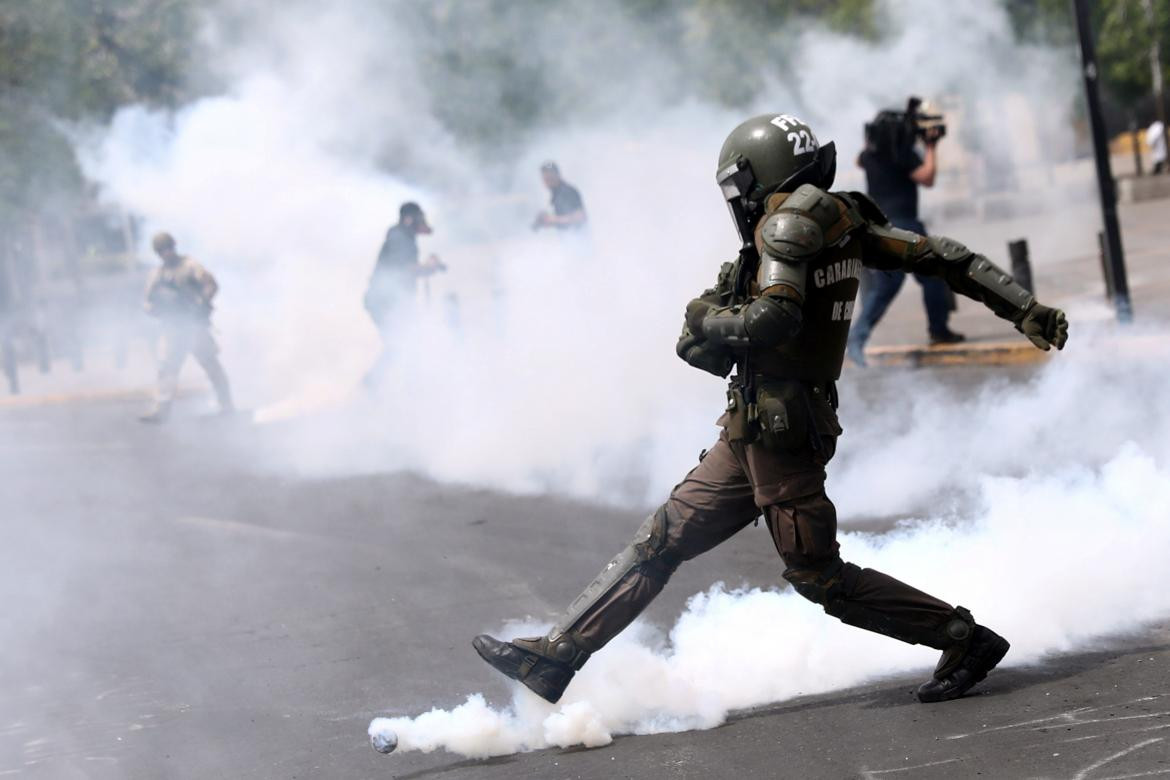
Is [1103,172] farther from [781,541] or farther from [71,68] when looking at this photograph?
[71,68]

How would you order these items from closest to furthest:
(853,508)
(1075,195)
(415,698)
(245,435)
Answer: (415,698) → (853,508) → (245,435) → (1075,195)

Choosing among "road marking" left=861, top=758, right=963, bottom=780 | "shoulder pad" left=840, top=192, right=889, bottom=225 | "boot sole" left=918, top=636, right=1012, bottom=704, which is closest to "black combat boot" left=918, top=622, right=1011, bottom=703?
"boot sole" left=918, top=636, right=1012, bottom=704

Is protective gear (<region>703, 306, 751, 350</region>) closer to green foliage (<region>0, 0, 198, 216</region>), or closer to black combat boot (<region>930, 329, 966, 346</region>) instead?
black combat boot (<region>930, 329, 966, 346</region>)

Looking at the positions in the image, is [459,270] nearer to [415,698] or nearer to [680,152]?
[680,152]

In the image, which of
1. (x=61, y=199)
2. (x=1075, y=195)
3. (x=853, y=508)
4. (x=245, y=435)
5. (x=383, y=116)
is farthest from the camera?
(x=1075, y=195)

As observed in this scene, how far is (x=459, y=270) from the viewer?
53.0 ft

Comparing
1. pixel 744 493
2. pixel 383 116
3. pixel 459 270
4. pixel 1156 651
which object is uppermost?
pixel 383 116

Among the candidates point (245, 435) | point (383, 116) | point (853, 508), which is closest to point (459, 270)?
point (383, 116)

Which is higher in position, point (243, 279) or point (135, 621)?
point (243, 279)

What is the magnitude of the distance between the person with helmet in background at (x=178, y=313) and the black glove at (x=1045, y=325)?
10.2 m

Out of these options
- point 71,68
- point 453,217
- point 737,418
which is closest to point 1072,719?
point 737,418

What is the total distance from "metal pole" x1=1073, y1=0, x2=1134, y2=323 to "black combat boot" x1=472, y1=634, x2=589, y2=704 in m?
7.49

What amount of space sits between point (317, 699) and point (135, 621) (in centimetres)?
166

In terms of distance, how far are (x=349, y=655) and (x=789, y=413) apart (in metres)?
2.21
